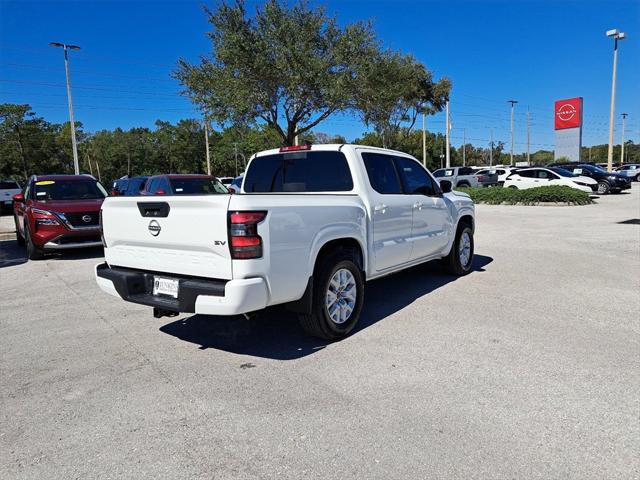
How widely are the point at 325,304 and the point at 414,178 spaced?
262 cm

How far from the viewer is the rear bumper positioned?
137 inches

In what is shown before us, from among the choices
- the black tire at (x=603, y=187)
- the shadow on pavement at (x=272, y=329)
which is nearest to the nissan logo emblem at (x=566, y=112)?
the black tire at (x=603, y=187)

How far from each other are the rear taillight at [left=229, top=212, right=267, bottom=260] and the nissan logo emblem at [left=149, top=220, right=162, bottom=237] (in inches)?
33.7

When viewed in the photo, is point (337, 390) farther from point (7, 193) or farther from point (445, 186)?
point (7, 193)

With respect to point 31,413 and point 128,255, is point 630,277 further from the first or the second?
point 31,413

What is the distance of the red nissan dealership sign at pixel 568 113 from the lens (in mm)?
44031

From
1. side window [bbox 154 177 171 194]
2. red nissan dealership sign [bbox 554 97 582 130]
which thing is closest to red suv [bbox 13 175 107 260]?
side window [bbox 154 177 171 194]

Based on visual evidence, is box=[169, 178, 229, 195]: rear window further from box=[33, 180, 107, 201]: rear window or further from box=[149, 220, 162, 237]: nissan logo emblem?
box=[149, 220, 162, 237]: nissan logo emblem

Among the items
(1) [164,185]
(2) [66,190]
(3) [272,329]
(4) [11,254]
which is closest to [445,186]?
(3) [272,329]

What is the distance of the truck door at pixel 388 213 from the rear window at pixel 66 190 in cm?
713

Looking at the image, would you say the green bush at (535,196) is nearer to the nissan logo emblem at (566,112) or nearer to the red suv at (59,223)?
the red suv at (59,223)

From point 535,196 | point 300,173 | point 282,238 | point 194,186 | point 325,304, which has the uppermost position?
point 300,173

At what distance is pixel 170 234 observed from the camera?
3842 millimetres

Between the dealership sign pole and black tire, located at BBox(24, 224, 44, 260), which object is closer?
black tire, located at BBox(24, 224, 44, 260)
